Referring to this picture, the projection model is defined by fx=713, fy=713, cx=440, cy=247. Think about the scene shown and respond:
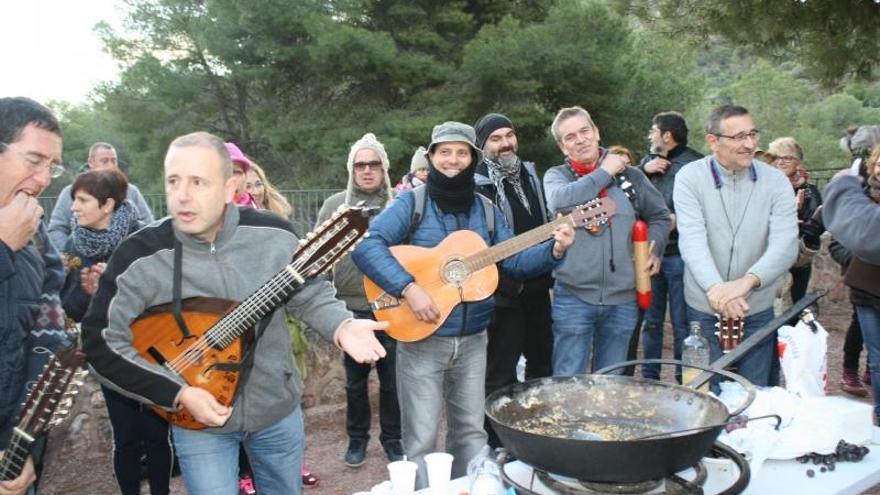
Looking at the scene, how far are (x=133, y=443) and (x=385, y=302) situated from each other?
1.44 meters

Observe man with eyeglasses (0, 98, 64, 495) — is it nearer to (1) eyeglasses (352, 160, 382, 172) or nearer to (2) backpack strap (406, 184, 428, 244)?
(2) backpack strap (406, 184, 428, 244)

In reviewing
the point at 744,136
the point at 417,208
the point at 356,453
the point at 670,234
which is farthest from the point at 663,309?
the point at 417,208

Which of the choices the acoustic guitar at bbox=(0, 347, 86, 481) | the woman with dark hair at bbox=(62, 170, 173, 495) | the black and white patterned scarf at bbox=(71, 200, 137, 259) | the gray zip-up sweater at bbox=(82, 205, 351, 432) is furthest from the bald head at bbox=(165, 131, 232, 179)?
the black and white patterned scarf at bbox=(71, 200, 137, 259)

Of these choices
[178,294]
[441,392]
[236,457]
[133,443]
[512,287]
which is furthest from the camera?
[512,287]

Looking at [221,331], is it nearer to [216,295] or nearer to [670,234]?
[216,295]

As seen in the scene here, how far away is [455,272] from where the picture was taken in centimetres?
347

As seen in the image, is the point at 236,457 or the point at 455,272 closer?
the point at 236,457

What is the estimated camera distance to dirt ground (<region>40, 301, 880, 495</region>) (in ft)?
13.9

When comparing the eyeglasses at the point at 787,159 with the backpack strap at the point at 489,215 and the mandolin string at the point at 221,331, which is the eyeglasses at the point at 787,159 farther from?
the mandolin string at the point at 221,331

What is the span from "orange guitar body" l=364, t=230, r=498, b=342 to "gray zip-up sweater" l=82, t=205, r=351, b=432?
808 millimetres

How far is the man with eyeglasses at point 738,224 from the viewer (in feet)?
11.9

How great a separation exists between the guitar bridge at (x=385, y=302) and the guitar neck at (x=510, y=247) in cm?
40

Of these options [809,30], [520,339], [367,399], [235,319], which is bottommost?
[367,399]

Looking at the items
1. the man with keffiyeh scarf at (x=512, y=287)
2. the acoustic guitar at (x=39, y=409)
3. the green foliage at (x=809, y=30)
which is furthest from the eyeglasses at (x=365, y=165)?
the green foliage at (x=809, y=30)
